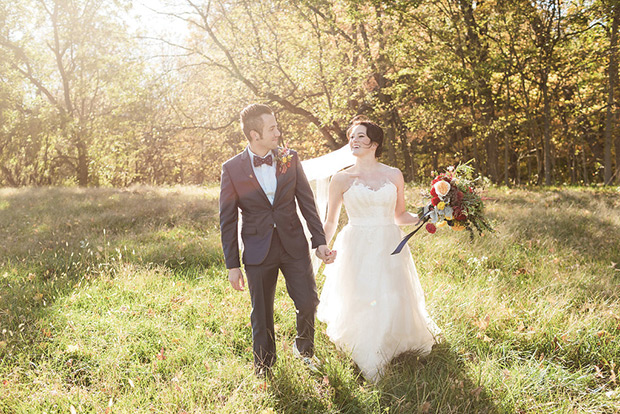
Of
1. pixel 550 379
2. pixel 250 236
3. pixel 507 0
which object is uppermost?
pixel 507 0

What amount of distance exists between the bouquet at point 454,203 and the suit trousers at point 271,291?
4.07 ft

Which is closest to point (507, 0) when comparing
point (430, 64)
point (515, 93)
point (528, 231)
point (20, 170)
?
point (430, 64)

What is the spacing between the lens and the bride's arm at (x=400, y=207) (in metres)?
4.46

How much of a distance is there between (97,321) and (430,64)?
15.4m

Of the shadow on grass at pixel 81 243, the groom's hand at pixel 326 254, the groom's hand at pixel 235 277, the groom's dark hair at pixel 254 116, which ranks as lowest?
the shadow on grass at pixel 81 243

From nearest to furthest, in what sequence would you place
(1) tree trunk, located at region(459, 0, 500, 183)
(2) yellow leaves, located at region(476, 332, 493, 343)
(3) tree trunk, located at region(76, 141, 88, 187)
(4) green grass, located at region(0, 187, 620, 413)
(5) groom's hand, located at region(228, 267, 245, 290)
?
(4) green grass, located at region(0, 187, 620, 413) → (5) groom's hand, located at region(228, 267, 245, 290) → (2) yellow leaves, located at region(476, 332, 493, 343) → (1) tree trunk, located at region(459, 0, 500, 183) → (3) tree trunk, located at region(76, 141, 88, 187)

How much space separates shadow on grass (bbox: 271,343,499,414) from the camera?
132 inches

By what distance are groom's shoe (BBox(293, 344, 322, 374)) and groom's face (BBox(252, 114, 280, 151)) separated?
6.36 feet

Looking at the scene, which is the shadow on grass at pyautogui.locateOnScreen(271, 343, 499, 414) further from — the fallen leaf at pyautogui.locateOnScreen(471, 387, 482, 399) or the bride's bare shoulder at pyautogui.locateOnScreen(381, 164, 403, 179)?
the bride's bare shoulder at pyautogui.locateOnScreen(381, 164, 403, 179)

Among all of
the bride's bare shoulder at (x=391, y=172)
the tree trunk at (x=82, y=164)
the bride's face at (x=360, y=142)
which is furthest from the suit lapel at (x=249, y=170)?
the tree trunk at (x=82, y=164)

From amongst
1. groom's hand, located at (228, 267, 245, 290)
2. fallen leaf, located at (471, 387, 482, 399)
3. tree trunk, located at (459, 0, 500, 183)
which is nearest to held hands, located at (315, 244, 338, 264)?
groom's hand, located at (228, 267, 245, 290)

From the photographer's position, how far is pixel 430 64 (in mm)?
16656

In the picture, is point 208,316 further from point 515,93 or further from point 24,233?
point 515,93

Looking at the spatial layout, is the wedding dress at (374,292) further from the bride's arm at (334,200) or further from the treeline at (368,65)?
the treeline at (368,65)
